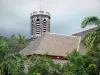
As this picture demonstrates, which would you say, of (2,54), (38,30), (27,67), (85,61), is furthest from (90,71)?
(38,30)

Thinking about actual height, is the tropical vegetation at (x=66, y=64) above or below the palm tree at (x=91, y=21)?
below

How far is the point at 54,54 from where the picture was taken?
27.2 m

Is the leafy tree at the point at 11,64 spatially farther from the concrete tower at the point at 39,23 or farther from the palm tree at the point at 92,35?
the concrete tower at the point at 39,23

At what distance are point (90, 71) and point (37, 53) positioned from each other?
6743 mm

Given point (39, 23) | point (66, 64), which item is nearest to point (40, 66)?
point (66, 64)

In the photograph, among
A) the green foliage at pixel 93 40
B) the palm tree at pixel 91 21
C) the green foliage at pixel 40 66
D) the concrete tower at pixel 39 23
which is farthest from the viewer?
the concrete tower at pixel 39 23

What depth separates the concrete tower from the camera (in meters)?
55.5

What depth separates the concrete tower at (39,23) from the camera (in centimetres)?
5547

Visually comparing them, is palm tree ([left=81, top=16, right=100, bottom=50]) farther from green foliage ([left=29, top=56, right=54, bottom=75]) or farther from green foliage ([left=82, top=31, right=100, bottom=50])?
green foliage ([left=29, top=56, right=54, bottom=75])

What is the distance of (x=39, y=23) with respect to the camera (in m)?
58.2

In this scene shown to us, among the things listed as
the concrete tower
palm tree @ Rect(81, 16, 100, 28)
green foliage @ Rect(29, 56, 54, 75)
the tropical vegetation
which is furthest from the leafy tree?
the concrete tower

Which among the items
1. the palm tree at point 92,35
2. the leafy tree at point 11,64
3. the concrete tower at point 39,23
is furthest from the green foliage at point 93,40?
the concrete tower at point 39,23

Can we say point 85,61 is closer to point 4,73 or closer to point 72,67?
point 72,67

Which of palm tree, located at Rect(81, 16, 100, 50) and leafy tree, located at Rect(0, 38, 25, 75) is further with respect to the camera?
leafy tree, located at Rect(0, 38, 25, 75)
